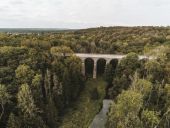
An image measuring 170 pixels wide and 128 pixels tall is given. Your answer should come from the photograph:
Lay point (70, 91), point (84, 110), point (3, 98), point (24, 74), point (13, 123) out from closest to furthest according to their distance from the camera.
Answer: point (13, 123)
point (3, 98)
point (24, 74)
point (84, 110)
point (70, 91)

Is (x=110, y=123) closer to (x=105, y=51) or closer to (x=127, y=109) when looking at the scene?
(x=127, y=109)

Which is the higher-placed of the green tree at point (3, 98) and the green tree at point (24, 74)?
the green tree at point (24, 74)

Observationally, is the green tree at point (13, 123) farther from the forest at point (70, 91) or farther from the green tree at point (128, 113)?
the green tree at point (128, 113)

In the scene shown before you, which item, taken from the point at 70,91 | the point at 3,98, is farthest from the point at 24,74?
the point at 70,91

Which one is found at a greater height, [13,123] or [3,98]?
[3,98]

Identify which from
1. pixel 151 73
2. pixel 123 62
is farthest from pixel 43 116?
pixel 123 62

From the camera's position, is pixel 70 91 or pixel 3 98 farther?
pixel 70 91

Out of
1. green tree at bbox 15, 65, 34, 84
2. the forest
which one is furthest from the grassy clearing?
green tree at bbox 15, 65, 34, 84

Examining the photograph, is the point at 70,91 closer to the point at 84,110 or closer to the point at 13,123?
the point at 84,110

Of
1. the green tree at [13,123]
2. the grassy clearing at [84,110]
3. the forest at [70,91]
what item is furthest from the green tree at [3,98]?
the grassy clearing at [84,110]
